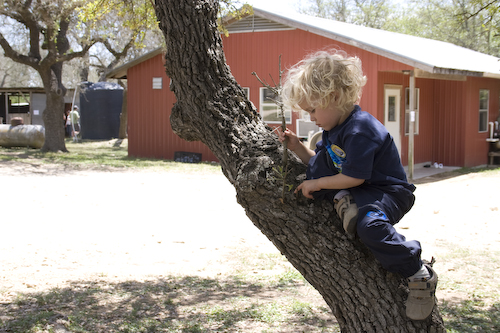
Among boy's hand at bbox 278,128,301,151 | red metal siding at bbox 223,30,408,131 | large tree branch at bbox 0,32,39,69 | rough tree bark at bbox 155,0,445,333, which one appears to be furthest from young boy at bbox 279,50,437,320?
large tree branch at bbox 0,32,39,69

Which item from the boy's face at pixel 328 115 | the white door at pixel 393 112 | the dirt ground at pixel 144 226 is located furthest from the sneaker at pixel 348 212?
the white door at pixel 393 112

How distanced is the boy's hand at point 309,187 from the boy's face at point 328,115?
0.99 feet

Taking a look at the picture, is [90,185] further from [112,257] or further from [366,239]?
[366,239]

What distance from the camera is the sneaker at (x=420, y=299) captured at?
7.84 feet

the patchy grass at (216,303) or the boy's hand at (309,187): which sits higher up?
the boy's hand at (309,187)

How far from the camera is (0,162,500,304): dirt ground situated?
5.79m

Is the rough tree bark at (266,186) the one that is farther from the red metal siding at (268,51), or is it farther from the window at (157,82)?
the window at (157,82)

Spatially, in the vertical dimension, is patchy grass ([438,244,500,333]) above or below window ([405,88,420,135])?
below

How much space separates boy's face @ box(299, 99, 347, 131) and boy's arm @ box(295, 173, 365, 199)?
29cm

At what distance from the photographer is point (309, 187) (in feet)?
8.13

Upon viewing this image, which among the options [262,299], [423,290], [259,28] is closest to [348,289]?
[423,290]

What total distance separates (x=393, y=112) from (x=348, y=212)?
14.1 meters

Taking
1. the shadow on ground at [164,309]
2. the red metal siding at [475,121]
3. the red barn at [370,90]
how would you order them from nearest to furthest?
1. the shadow on ground at [164,309]
2. the red barn at [370,90]
3. the red metal siding at [475,121]

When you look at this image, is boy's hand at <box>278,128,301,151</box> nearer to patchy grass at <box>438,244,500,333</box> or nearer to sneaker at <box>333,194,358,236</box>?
sneaker at <box>333,194,358,236</box>
